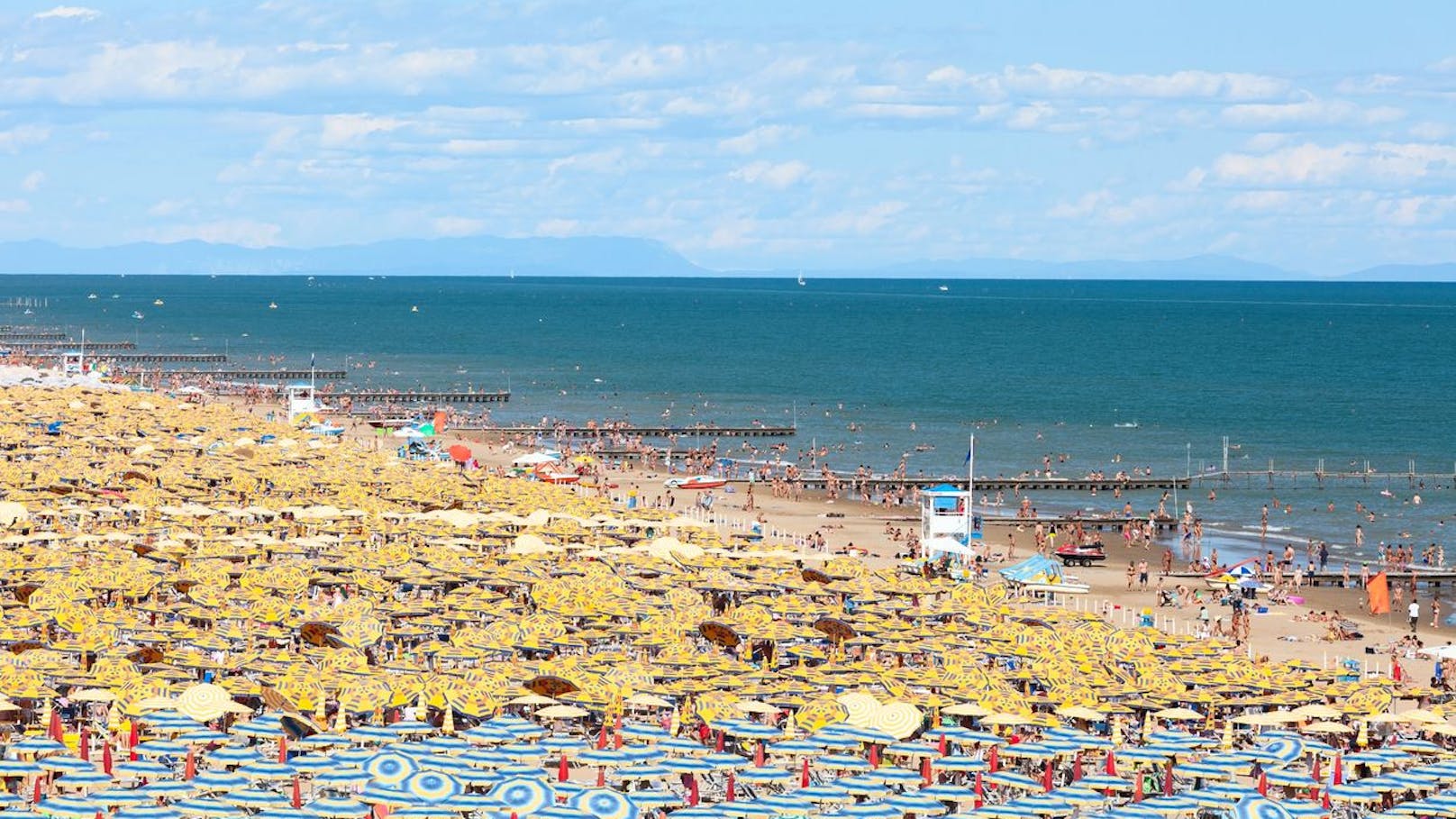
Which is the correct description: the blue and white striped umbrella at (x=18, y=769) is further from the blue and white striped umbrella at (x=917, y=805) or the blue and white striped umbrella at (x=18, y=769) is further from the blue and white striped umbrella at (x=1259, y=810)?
the blue and white striped umbrella at (x=1259, y=810)

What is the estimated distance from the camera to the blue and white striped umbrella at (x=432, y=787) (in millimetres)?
28500

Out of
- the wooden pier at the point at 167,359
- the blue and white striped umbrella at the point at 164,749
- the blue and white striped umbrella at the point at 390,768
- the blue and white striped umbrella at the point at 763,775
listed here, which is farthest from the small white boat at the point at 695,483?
the wooden pier at the point at 167,359

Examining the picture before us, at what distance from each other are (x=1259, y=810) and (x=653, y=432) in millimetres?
84550

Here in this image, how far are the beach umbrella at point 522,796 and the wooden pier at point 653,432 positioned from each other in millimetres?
80979

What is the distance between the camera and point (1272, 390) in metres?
156

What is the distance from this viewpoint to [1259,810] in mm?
28938

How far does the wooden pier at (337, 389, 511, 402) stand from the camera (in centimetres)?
13212

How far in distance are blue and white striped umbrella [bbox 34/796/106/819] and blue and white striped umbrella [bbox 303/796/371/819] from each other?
2.95 metres

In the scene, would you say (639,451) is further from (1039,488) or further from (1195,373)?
(1195,373)

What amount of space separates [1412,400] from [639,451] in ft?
232

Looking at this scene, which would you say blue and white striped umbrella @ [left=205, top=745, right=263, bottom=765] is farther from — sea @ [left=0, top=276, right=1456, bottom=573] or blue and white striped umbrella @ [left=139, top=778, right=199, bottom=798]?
sea @ [left=0, top=276, right=1456, bottom=573]

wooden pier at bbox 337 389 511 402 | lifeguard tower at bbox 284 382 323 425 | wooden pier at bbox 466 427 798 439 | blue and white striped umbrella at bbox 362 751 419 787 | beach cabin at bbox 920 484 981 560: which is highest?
wooden pier at bbox 337 389 511 402

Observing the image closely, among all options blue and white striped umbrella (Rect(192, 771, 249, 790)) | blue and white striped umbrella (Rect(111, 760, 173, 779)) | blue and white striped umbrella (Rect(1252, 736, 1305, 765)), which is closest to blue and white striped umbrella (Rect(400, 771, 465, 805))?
blue and white striped umbrella (Rect(192, 771, 249, 790))

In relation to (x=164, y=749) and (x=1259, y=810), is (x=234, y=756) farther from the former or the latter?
(x=1259, y=810)
